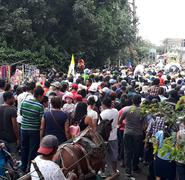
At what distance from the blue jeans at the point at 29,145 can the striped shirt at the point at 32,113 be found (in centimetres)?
13

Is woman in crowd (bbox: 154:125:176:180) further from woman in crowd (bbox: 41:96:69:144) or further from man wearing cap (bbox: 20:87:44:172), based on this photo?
man wearing cap (bbox: 20:87:44:172)

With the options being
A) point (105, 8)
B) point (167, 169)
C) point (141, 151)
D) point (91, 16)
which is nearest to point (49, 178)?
point (167, 169)

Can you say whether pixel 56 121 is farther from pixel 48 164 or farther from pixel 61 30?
pixel 61 30

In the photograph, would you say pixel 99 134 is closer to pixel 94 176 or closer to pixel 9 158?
pixel 94 176

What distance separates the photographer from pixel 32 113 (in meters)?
7.29

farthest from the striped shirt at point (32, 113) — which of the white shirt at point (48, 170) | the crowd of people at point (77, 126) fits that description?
the white shirt at point (48, 170)

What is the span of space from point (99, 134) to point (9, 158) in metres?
1.53

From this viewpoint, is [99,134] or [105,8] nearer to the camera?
[99,134]

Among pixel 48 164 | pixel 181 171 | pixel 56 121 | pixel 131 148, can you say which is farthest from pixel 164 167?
pixel 48 164

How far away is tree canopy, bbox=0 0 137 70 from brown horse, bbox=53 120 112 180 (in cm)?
1739

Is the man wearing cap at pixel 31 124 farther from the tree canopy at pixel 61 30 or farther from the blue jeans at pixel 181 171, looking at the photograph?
the tree canopy at pixel 61 30

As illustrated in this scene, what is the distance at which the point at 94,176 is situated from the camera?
19.4ft

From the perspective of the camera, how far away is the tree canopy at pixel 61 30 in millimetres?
24312

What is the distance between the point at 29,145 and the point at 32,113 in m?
0.73
